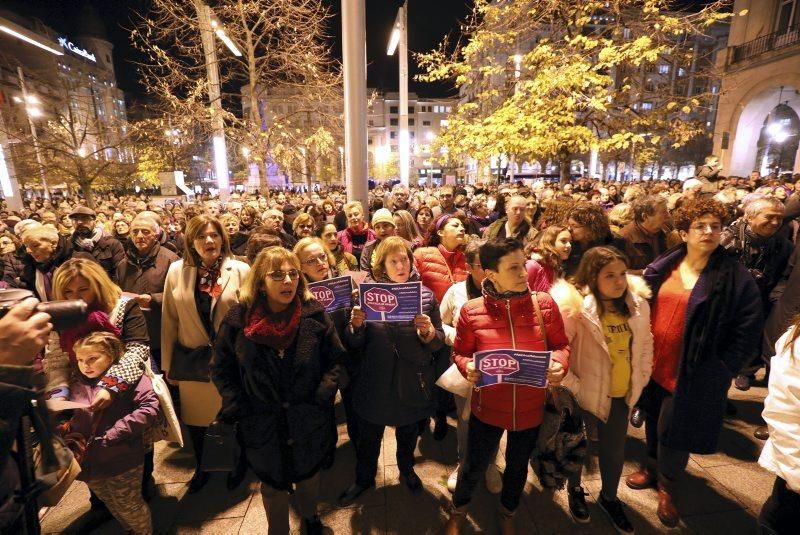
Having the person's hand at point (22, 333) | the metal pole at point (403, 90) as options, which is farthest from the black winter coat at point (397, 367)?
the metal pole at point (403, 90)

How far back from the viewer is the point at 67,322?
5.36 ft

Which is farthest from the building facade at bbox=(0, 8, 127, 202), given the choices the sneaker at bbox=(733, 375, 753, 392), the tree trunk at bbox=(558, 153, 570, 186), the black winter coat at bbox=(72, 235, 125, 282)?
the sneaker at bbox=(733, 375, 753, 392)

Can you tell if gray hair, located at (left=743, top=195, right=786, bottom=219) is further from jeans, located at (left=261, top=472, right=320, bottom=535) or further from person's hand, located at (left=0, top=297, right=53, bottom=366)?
person's hand, located at (left=0, top=297, right=53, bottom=366)

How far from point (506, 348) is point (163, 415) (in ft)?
9.16

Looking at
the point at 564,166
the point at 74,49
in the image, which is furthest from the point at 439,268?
the point at 74,49

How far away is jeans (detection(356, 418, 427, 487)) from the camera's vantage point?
3.34 m

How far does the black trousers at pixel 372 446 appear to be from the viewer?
3338 mm

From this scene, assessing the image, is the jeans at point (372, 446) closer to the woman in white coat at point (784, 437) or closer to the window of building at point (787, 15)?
the woman in white coat at point (784, 437)

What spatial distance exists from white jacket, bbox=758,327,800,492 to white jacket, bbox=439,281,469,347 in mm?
1910

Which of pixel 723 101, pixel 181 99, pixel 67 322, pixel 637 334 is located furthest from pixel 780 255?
pixel 723 101

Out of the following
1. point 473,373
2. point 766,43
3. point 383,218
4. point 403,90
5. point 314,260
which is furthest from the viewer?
point 766,43

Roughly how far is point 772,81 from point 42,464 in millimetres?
29315

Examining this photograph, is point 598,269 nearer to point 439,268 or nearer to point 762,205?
point 439,268

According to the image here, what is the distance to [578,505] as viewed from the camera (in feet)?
10.2
